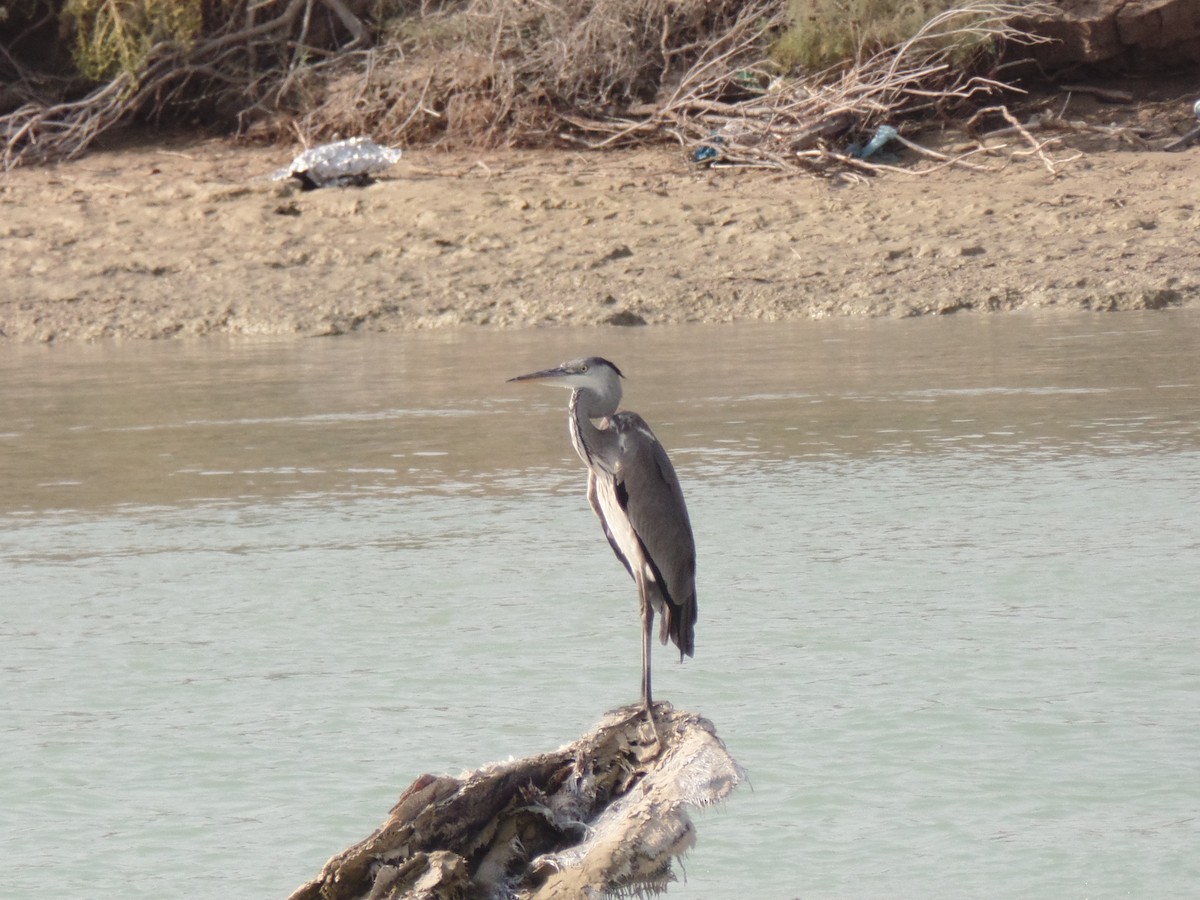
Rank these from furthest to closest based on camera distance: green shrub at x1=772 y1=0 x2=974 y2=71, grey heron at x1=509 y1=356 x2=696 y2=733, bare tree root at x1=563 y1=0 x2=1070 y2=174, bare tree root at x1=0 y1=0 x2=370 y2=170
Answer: bare tree root at x1=0 y1=0 x2=370 y2=170, green shrub at x1=772 y1=0 x2=974 y2=71, bare tree root at x1=563 y1=0 x2=1070 y2=174, grey heron at x1=509 y1=356 x2=696 y2=733

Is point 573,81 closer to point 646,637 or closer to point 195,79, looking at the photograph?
point 195,79

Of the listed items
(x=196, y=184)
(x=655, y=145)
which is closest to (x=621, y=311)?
(x=655, y=145)

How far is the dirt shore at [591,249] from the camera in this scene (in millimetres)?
13055

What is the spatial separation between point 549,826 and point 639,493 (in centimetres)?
109

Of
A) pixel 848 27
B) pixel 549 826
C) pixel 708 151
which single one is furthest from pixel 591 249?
pixel 549 826

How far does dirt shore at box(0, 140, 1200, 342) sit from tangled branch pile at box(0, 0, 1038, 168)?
76cm

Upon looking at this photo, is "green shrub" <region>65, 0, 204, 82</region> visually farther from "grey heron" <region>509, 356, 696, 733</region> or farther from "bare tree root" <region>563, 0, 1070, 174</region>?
"grey heron" <region>509, 356, 696, 733</region>

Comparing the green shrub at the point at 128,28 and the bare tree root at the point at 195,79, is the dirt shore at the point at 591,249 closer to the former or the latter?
the bare tree root at the point at 195,79

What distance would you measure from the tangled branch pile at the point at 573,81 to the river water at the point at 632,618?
5284mm

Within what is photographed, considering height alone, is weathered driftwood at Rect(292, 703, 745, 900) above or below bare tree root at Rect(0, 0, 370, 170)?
below

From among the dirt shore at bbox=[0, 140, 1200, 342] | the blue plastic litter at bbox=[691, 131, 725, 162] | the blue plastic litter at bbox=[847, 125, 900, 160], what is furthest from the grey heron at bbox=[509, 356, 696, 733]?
the blue plastic litter at bbox=[847, 125, 900, 160]

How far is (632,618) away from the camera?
5840 millimetres

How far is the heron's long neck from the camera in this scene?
445cm

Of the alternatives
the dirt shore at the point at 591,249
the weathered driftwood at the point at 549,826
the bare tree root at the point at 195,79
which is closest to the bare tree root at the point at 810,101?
the dirt shore at the point at 591,249
